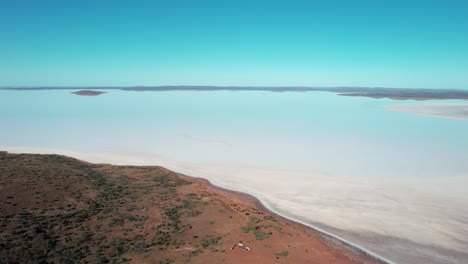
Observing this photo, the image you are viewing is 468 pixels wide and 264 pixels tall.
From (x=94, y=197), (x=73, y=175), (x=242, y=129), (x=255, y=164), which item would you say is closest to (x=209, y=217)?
(x=94, y=197)

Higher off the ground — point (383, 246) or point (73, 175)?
point (73, 175)

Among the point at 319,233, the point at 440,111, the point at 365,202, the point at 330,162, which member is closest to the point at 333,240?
the point at 319,233

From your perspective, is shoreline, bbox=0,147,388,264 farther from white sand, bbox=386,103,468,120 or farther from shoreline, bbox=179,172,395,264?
white sand, bbox=386,103,468,120

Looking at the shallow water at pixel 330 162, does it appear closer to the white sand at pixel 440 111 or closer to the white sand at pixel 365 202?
the white sand at pixel 365 202

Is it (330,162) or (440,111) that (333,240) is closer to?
(330,162)

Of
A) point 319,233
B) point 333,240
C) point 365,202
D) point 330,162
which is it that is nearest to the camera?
point 333,240

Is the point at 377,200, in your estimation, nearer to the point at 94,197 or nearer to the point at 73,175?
the point at 94,197
